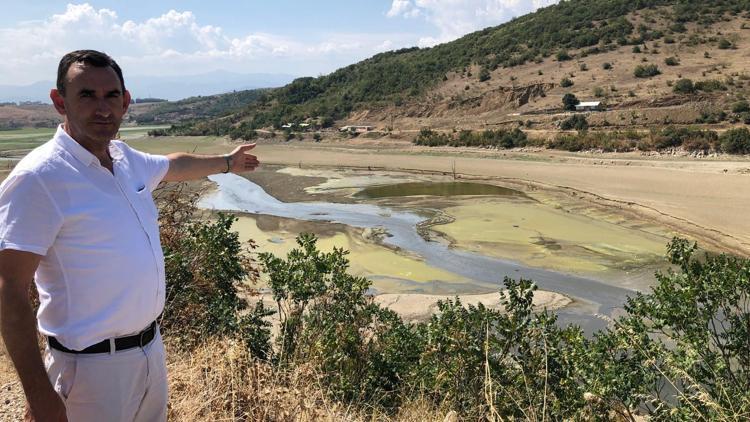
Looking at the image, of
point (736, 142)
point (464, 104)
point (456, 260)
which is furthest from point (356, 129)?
point (456, 260)

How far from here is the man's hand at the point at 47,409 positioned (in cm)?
182

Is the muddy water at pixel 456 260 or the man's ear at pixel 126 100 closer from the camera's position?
the man's ear at pixel 126 100

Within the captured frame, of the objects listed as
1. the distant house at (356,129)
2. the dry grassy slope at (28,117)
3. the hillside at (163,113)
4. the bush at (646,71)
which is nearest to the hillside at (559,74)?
the bush at (646,71)

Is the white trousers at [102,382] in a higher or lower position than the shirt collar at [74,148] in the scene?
lower

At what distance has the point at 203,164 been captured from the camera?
317 centimetres

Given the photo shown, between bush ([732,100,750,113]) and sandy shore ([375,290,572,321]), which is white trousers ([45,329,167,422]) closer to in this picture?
sandy shore ([375,290,572,321])

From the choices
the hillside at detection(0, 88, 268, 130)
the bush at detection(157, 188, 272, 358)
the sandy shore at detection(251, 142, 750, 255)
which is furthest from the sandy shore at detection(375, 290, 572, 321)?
the hillside at detection(0, 88, 268, 130)

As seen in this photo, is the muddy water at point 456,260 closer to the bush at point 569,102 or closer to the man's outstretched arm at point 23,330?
the man's outstretched arm at point 23,330

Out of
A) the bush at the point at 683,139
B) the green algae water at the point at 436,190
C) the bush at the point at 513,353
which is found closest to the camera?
the bush at the point at 513,353

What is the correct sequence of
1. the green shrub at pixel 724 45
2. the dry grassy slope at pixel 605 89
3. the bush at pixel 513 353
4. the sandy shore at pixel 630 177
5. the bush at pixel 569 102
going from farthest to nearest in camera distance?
1. the green shrub at pixel 724 45
2. the bush at pixel 569 102
3. the dry grassy slope at pixel 605 89
4. the sandy shore at pixel 630 177
5. the bush at pixel 513 353

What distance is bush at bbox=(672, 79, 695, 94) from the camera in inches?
1550

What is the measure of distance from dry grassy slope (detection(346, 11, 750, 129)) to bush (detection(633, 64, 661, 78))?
2.24ft

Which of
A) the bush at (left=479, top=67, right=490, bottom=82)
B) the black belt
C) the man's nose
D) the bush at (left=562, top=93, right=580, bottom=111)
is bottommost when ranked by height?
the black belt

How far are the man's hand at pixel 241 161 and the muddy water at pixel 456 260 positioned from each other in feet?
20.1
